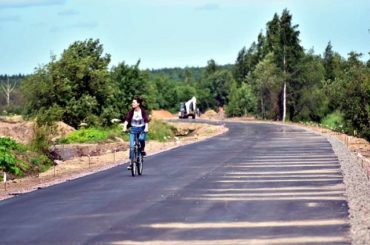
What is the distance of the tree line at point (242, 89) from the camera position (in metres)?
54.1

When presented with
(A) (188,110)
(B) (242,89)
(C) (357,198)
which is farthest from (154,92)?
(C) (357,198)

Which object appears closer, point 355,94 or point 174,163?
point 174,163

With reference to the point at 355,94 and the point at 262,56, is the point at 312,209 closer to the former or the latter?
the point at 355,94

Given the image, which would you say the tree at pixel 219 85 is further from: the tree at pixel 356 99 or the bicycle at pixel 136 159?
the bicycle at pixel 136 159

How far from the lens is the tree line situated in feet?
177

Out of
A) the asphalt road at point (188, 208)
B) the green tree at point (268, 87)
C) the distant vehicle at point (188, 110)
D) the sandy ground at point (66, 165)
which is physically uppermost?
the green tree at point (268, 87)

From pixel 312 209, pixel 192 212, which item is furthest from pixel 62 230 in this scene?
pixel 312 209

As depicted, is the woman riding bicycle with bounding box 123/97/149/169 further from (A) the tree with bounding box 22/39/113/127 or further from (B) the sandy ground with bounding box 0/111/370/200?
(A) the tree with bounding box 22/39/113/127

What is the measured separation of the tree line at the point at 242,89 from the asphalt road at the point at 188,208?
1063 inches

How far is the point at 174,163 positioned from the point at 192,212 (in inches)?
475

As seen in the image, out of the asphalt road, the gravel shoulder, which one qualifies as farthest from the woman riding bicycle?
the gravel shoulder

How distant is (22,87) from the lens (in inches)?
2175

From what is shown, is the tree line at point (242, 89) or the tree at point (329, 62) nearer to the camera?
the tree line at point (242, 89)

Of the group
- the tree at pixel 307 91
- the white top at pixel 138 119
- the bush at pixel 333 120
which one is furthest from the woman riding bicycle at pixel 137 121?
the tree at pixel 307 91
